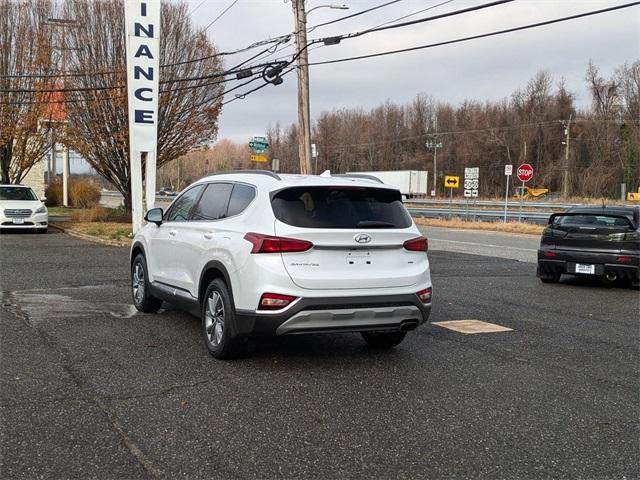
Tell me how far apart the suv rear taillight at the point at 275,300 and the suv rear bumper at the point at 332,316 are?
0.05m

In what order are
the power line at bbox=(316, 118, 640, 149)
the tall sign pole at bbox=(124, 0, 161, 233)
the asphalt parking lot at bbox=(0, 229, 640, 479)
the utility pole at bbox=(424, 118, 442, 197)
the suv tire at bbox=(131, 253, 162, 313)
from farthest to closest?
1. the utility pole at bbox=(424, 118, 442, 197)
2. the power line at bbox=(316, 118, 640, 149)
3. the tall sign pole at bbox=(124, 0, 161, 233)
4. the suv tire at bbox=(131, 253, 162, 313)
5. the asphalt parking lot at bbox=(0, 229, 640, 479)

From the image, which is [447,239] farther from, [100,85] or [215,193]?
[215,193]

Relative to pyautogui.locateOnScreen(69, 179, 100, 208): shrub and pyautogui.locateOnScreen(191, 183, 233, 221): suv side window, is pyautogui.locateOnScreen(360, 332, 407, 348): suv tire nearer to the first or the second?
pyautogui.locateOnScreen(191, 183, 233, 221): suv side window

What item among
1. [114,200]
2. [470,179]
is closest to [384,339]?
[470,179]

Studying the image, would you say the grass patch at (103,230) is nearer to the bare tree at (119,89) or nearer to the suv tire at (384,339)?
the bare tree at (119,89)

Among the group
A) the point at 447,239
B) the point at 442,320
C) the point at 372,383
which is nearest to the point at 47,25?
the point at 447,239

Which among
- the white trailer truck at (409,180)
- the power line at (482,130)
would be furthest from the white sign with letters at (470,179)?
the power line at (482,130)

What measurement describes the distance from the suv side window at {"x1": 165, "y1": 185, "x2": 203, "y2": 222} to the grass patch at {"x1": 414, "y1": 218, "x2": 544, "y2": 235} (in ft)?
72.9

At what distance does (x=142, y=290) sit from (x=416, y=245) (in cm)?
396

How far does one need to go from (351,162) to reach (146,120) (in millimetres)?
84793

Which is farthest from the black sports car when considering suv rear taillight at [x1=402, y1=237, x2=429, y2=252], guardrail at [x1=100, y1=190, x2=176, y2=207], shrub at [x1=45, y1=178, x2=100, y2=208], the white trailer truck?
the white trailer truck

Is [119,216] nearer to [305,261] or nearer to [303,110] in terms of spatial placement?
[303,110]

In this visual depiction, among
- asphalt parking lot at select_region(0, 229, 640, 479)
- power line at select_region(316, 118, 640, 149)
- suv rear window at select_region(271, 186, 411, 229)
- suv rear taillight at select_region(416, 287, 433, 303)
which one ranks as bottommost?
asphalt parking lot at select_region(0, 229, 640, 479)

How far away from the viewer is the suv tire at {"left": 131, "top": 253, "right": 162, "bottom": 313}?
7895 mm
